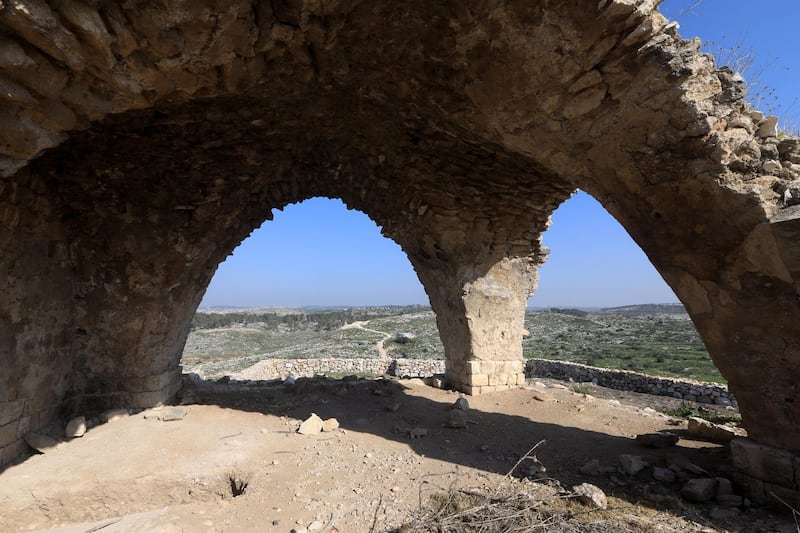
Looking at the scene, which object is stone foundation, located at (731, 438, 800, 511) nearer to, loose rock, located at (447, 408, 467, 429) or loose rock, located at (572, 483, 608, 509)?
loose rock, located at (572, 483, 608, 509)

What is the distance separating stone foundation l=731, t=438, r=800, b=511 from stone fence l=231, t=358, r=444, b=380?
34.2 ft

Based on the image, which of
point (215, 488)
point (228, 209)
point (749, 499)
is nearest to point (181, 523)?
point (215, 488)

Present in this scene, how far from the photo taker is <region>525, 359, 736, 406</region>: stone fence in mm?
10289

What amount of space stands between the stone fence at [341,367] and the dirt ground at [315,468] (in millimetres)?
8079

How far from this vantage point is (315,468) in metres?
3.74

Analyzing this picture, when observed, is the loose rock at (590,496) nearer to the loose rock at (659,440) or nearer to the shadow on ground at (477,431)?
the shadow on ground at (477,431)

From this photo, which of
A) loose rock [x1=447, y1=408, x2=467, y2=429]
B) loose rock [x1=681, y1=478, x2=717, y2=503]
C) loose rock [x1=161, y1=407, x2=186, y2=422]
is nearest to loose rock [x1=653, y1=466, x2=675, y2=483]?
loose rock [x1=681, y1=478, x2=717, y2=503]

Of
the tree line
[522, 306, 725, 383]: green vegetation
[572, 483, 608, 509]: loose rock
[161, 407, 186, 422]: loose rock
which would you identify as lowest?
the tree line

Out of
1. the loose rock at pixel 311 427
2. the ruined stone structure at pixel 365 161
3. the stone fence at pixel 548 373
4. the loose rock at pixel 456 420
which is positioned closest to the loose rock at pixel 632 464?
the ruined stone structure at pixel 365 161

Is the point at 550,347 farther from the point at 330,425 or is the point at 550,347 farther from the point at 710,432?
the point at 330,425

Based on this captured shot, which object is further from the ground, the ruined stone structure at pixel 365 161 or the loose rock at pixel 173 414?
the ruined stone structure at pixel 365 161

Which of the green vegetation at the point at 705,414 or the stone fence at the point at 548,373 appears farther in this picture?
the stone fence at the point at 548,373

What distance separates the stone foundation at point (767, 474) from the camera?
3.02 m

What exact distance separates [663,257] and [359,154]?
14.0 ft
